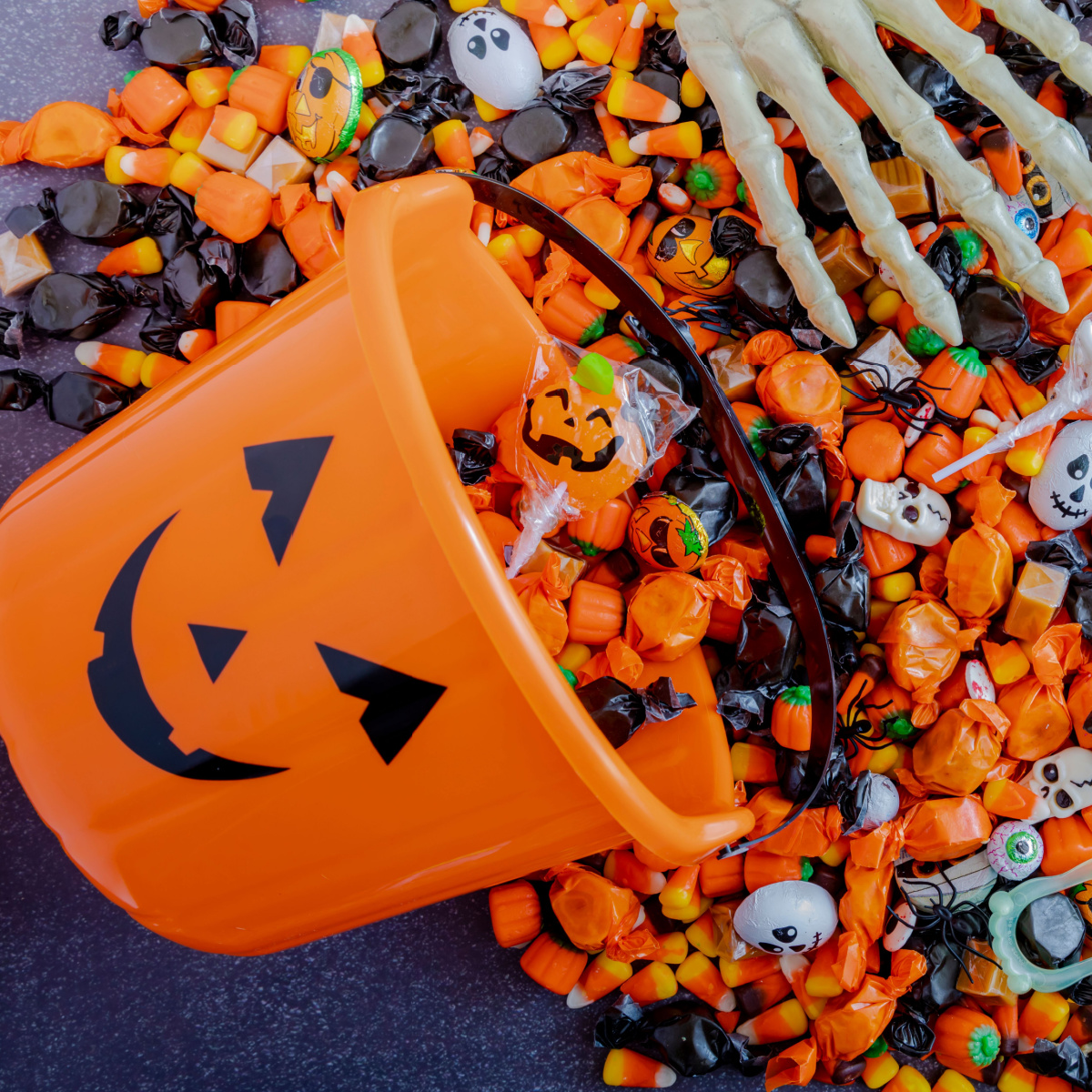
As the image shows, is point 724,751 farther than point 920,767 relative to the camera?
No

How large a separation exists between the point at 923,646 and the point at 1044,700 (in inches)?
8.6

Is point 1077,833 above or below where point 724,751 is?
below

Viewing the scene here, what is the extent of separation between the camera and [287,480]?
80 cm

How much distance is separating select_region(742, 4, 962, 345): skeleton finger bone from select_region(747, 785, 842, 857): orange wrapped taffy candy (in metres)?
0.73

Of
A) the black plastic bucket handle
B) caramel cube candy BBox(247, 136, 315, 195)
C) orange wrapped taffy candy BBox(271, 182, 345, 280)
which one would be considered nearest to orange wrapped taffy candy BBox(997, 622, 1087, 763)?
the black plastic bucket handle

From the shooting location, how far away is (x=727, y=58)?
3.64ft

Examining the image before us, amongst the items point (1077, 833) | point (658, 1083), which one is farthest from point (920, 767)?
point (658, 1083)

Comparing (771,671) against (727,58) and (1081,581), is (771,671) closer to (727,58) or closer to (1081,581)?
(1081,581)

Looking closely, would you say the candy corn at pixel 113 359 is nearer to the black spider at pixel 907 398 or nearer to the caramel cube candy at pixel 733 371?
the caramel cube candy at pixel 733 371

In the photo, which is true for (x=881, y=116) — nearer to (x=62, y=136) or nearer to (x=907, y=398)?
(x=907, y=398)

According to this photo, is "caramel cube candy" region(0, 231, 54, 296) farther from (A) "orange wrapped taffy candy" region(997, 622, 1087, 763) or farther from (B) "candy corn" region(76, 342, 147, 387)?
(A) "orange wrapped taffy candy" region(997, 622, 1087, 763)

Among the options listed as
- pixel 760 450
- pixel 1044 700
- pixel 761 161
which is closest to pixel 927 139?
pixel 761 161

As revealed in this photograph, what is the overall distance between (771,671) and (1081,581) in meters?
0.53

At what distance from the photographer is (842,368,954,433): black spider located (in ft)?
4.48
